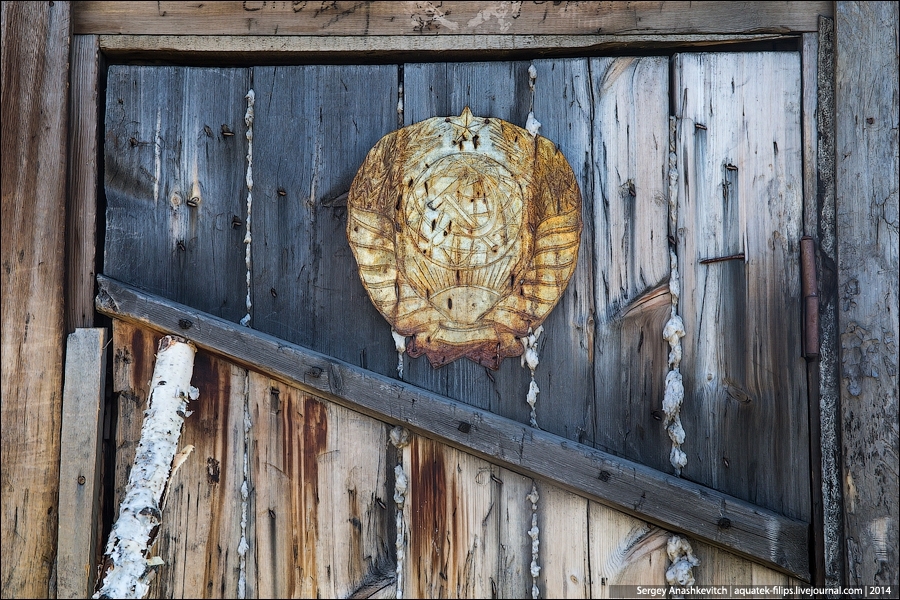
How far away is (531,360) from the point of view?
182cm

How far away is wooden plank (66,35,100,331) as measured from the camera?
6.00 feet

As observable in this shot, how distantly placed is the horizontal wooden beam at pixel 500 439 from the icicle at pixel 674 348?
0.10m

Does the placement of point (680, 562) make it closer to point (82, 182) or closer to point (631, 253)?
point (631, 253)

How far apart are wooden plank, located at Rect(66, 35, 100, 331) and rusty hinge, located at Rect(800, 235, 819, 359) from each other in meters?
1.93

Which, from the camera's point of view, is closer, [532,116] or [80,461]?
[80,461]

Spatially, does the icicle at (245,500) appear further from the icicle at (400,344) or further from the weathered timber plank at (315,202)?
the icicle at (400,344)

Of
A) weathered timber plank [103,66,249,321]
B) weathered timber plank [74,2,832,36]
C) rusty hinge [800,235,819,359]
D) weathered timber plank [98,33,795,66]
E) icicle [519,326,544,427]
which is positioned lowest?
icicle [519,326,544,427]

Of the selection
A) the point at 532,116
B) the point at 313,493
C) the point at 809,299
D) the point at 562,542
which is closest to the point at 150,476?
the point at 313,493

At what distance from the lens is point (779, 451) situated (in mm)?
1791

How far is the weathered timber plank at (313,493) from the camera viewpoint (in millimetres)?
1798

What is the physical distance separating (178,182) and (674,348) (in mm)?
1459

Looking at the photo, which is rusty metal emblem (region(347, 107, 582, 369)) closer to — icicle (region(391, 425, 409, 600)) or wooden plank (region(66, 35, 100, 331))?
icicle (region(391, 425, 409, 600))

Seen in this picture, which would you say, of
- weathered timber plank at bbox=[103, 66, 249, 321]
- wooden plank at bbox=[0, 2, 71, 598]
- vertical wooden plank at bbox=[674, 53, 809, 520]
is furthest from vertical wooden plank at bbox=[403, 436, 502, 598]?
wooden plank at bbox=[0, 2, 71, 598]

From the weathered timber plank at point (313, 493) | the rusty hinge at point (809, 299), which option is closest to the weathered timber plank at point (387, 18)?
the rusty hinge at point (809, 299)
